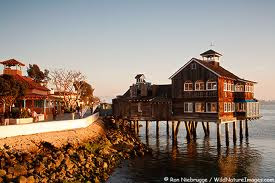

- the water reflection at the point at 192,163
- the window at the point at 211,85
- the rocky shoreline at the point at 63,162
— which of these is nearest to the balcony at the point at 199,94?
the window at the point at 211,85

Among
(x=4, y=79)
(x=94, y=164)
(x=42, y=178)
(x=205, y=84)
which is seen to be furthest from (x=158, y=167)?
(x=4, y=79)

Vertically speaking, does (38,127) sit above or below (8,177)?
above

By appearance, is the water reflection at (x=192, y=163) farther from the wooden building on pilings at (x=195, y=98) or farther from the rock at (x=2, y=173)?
the rock at (x=2, y=173)

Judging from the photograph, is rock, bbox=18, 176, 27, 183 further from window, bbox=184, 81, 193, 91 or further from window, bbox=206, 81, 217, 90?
window, bbox=206, 81, 217, 90

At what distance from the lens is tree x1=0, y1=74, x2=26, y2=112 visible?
32125mm

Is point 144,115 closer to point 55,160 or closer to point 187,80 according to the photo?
point 187,80

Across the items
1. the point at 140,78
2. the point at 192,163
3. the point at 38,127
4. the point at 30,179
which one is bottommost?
the point at 192,163

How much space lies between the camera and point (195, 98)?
4309 centimetres

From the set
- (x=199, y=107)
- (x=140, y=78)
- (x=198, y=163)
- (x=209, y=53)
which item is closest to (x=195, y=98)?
(x=199, y=107)

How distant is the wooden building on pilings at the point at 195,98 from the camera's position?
4184 cm

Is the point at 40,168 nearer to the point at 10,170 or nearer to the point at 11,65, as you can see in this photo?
the point at 10,170

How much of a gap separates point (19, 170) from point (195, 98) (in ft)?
89.2

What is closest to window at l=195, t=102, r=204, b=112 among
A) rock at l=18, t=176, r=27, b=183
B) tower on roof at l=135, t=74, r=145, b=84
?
tower on roof at l=135, t=74, r=145, b=84

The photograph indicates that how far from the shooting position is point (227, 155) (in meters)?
37.9
